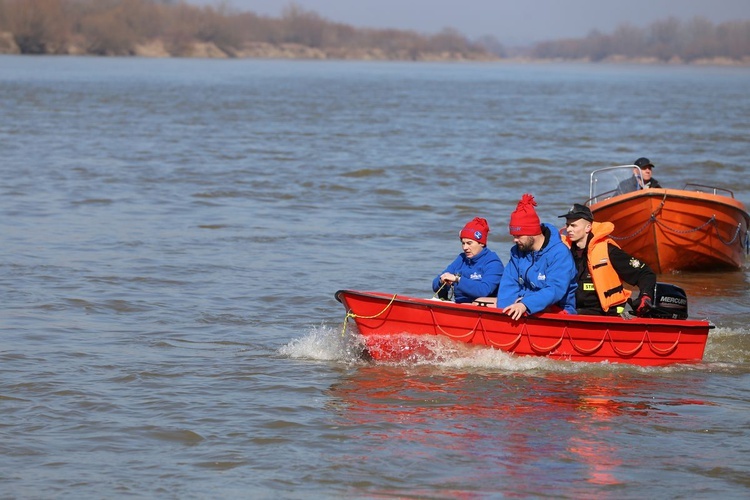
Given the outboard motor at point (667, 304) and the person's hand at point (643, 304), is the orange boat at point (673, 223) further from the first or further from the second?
the person's hand at point (643, 304)

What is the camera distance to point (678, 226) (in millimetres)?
13656

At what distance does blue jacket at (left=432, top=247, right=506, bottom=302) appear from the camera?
905 centimetres

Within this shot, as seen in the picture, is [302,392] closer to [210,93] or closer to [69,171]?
[69,171]

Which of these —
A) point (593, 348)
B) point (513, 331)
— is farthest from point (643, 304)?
point (513, 331)

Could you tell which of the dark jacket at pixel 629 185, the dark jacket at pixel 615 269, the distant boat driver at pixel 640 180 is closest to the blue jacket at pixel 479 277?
the dark jacket at pixel 615 269

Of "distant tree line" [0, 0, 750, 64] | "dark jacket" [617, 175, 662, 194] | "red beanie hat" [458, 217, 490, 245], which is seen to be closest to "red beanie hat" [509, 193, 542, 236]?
"red beanie hat" [458, 217, 490, 245]

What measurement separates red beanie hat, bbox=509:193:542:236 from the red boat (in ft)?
2.07

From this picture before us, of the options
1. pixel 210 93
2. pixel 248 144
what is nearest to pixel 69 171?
pixel 248 144

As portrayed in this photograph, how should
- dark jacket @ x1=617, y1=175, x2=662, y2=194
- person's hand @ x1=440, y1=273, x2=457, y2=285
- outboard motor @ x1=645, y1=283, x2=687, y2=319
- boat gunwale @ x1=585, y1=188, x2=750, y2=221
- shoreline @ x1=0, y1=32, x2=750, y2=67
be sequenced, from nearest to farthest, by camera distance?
person's hand @ x1=440, y1=273, x2=457, y2=285
outboard motor @ x1=645, y1=283, x2=687, y2=319
boat gunwale @ x1=585, y1=188, x2=750, y2=221
dark jacket @ x1=617, y1=175, x2=662, y2=194
shoreline @ x1=0, y1=32, x2=750, y2=67

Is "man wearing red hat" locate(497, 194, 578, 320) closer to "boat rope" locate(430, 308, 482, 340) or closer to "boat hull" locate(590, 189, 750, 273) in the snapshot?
"boat rope" locate(430, 308, 482, 340)

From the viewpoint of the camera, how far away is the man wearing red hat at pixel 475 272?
8953 mm

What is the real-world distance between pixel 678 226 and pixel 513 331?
5.64m

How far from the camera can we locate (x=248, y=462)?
6.91 metres

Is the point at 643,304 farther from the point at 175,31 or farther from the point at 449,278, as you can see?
the point at 175,31
